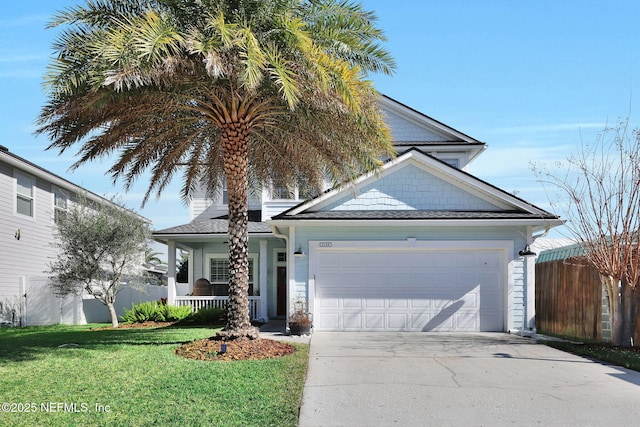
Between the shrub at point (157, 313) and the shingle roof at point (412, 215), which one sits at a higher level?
the shingle roof at point (412, 215)

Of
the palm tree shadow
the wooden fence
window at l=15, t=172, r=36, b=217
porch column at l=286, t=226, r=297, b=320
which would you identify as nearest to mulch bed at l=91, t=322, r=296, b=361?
porch column at l=286, t=226, r=297, b=320

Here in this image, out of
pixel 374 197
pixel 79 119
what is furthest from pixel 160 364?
pixel 374 197

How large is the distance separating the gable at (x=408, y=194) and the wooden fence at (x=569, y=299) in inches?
120

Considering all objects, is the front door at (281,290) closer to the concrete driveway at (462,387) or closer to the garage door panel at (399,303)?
the garage door panel at (399,303)

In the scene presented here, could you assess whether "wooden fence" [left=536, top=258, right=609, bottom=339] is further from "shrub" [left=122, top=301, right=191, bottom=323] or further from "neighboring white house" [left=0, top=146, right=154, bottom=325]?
"neighboring white house" [left=0, top=146, right=154, bottom=325]

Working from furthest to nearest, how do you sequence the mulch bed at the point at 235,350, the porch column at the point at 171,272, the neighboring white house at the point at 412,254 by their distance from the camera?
the porch column at the point at 171,272
the neighboring white house at the point at 412,254
the mulch bed at the point at 235,350

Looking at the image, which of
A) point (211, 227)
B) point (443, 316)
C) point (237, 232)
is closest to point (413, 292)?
point (443, 316)

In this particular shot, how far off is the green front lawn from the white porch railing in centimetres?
699

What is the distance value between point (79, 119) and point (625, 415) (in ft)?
33.6

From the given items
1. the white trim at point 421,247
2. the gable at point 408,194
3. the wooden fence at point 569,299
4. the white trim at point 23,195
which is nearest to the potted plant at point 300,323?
the white trim at point 421,247

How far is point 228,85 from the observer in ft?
36.1

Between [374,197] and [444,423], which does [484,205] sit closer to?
[374,197]

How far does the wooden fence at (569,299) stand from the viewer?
1437 cm

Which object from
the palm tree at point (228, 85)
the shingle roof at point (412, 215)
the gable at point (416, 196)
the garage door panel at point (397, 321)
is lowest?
the garage door panel at point (397, 321)
